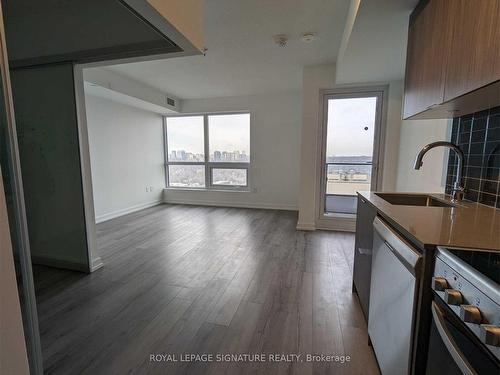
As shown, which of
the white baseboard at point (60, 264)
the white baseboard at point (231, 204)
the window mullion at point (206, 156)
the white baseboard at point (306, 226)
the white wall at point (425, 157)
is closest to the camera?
the white wall at point (425, 157)

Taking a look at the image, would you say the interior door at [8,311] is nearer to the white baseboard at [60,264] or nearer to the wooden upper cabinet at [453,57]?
the wooden upper cabinet at [453,57]

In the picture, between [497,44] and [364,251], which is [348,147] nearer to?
[364,251]

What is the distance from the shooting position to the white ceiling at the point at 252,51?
2230mm

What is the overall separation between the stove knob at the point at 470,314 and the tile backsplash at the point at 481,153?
115 centimetres

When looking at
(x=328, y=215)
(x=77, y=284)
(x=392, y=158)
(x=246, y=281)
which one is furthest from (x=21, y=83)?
(x=392, y=158)

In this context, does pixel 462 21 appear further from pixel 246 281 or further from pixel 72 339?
pixel 72 339

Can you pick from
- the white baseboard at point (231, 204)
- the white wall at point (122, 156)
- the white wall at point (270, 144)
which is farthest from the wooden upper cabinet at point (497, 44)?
the white wall at point (122, 156)

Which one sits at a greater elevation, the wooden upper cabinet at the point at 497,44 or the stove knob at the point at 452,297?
the wooden upper cabinet at the point at 497,44

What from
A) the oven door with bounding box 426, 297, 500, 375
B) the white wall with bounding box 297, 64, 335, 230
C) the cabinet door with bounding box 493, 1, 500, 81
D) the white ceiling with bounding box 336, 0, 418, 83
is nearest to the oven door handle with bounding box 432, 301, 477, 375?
the oven door with bounding box 426, 297, 500, 375

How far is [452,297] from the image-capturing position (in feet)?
2.19

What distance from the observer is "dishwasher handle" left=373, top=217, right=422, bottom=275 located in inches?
33.3

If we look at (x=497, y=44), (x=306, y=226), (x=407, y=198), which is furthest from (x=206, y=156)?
(x=497, y=44)

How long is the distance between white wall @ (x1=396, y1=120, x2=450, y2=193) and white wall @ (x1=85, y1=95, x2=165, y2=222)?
4.90m

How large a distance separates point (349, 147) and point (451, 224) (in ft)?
9.48
